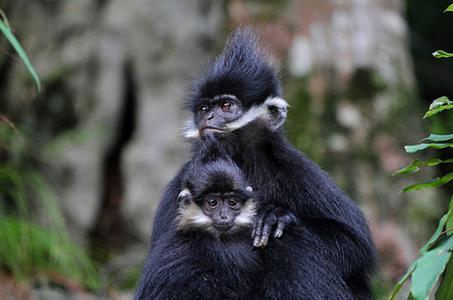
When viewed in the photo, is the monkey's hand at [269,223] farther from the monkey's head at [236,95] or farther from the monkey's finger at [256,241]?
the monkey's head at [236,95]

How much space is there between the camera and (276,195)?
4.30 meters

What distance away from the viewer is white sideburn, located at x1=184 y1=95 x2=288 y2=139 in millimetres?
4605

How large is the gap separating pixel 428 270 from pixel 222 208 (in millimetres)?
1496

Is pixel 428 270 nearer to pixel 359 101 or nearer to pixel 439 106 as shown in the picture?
pixel 439 106

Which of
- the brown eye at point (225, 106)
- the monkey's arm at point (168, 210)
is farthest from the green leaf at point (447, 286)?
the brown eye at point (225, 106)

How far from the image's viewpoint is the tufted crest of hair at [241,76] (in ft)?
15.6

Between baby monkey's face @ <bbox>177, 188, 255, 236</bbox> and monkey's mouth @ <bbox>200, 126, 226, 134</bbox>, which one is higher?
monkey's mouth @ <bbox>200, 126, 226, 134</bbox>

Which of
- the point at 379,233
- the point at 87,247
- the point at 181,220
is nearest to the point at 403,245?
the point at 379,233

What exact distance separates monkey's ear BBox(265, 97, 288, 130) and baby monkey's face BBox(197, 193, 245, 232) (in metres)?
0.66

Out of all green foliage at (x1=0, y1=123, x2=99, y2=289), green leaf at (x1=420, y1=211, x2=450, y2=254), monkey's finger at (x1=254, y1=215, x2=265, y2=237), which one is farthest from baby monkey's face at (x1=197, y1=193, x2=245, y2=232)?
green foliage at (x1=0, y1=123, x2=99, y2=289)

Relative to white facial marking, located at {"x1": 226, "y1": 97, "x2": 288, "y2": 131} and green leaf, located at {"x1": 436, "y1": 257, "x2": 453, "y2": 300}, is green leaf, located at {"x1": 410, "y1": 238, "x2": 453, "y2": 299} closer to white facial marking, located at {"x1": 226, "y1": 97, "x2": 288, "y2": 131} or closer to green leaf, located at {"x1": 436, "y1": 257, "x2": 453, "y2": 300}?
green leaf, located at {"x1": 436, "y1": 257, "x2": 453, "y2": 300}

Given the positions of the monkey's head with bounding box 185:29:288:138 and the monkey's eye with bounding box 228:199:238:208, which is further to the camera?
the monkey's head with bounding box 185:29:288:138

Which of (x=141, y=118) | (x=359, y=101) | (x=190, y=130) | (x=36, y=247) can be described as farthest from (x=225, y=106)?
(x=141, y=118)

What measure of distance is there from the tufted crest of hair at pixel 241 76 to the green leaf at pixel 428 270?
6.87 ft
